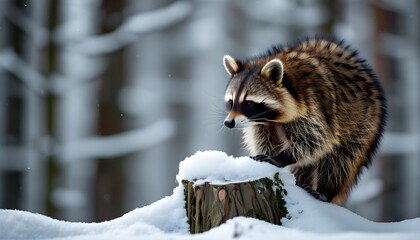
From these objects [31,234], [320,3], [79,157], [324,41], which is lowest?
[79,157]

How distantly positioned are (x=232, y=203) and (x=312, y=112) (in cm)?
125

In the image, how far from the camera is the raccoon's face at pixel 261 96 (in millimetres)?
4484

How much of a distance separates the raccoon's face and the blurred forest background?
25 centimetres

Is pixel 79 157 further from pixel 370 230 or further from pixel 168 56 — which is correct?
pixel 370 230

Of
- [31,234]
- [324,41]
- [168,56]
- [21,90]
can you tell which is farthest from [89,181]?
[168,56]

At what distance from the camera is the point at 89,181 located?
7.35 metres

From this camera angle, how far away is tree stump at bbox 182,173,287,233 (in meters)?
3.65

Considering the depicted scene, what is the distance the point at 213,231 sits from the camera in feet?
10.0

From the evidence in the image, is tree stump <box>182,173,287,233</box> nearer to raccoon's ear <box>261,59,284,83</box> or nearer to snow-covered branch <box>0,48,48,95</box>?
raccoon's ear <box>261,59,284,83</box>

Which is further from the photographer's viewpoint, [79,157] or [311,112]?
[79,157]

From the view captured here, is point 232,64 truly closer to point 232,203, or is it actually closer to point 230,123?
point 230,123

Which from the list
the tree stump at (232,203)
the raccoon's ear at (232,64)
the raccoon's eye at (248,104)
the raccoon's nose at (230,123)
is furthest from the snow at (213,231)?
the raccoon's ear at (232,64)

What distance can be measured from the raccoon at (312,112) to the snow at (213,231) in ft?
1.75

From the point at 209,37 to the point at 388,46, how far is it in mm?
4720
